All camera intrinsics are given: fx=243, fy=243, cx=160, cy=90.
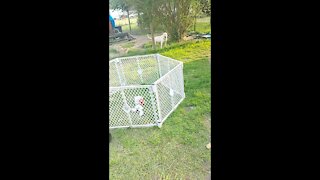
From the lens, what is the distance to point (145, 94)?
2.06 m

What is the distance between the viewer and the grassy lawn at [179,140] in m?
1.20

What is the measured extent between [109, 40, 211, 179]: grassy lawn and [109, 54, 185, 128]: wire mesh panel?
0.36 feet

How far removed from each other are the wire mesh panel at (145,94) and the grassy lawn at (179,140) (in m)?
0.11

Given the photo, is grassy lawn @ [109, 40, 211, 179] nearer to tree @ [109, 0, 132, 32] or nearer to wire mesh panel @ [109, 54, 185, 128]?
wire mesh panel @ [109, 54, 185, 128]

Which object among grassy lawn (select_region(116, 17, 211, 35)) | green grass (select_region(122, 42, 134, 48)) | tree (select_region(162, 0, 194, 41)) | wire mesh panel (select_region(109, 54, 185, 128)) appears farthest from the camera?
wire mesh panel (select_region(109, 54, 185, 128))

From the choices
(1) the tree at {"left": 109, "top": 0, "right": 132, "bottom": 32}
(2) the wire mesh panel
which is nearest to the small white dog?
(1) the tree at {"left": 109, "top": 0, "right": 132, "bottom": 32}

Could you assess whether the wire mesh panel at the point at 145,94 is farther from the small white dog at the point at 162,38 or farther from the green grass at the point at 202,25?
the green grass at the point at 202,25

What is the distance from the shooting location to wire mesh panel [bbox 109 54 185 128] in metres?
1.85

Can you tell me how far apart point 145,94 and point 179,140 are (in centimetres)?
66
